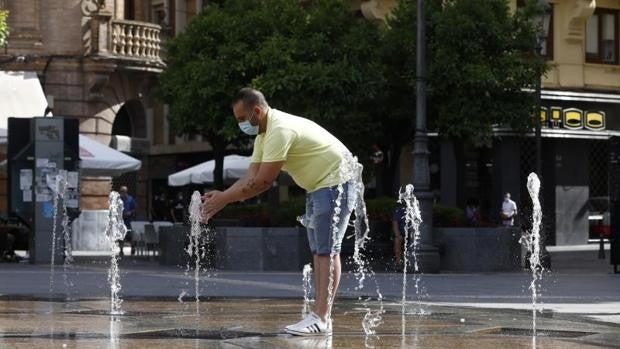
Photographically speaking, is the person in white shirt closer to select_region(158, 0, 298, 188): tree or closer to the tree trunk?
the tree trunk

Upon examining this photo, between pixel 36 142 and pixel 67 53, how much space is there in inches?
393

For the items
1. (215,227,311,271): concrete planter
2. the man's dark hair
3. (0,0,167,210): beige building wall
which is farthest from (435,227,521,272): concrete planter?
the man's dark hair

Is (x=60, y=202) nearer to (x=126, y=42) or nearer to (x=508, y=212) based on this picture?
(x=126, y=42)

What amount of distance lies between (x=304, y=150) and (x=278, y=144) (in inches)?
8.8

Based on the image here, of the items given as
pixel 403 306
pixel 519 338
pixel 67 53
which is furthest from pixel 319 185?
pixel 67 53

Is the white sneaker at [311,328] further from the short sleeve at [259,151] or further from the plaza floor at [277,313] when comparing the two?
the short sleeve at [259,151]

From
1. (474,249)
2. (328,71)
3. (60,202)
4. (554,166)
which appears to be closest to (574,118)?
(554,166)

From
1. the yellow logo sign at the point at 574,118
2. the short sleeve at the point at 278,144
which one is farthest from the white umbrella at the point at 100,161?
the short sleeve at the point at 278,144

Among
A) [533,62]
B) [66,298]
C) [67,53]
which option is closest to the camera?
[66,298]

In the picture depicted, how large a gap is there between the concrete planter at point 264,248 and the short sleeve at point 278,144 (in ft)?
45.9

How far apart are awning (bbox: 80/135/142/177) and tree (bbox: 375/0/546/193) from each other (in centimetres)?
499

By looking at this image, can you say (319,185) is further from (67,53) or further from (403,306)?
(67,53)

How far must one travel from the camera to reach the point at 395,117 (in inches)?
1099

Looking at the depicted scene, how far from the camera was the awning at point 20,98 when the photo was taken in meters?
30.2
